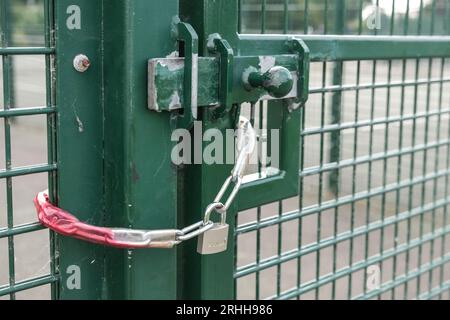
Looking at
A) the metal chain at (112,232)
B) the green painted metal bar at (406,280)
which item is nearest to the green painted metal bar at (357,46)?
the metal chain at (112,232)

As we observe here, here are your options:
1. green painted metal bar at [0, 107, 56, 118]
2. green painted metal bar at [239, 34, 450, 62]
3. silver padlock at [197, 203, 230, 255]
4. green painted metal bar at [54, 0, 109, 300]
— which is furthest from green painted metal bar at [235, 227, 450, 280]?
green painted metal bar at [0, 107, 56, 118]

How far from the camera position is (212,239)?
1208 mm

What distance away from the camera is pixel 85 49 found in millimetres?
1164

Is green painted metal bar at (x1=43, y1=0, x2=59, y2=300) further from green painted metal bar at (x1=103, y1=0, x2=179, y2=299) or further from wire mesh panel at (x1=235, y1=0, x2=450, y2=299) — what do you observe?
wire mesh panel at (x1=235, y1=0, x2=450, y2=299)

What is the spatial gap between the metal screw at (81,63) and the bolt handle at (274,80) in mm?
305

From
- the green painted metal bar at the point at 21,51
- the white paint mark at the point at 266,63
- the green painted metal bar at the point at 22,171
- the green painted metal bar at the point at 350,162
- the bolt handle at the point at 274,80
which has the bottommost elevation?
the green painted metal bar at the point at 350,162

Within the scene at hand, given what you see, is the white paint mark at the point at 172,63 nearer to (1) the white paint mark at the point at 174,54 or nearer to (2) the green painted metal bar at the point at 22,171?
(1) the white paint mark at the point at 174,54

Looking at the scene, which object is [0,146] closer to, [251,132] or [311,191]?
[311,191]

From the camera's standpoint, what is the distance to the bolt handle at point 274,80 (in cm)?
125

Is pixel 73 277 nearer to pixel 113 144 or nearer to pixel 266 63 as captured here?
pixel 113 144

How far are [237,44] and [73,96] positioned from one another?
0.34 m

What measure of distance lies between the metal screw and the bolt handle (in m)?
0.31
